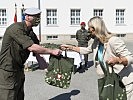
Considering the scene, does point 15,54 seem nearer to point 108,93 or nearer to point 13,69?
point 13,69

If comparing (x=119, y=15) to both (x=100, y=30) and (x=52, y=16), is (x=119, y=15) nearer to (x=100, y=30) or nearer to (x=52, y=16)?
(x=52, y=16)

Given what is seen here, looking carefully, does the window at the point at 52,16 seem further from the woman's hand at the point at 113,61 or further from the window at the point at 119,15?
the woman's hand at the point at 113,61

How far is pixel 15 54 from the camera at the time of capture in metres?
4.50

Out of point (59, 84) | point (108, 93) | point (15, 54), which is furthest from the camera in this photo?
point (59, 84)

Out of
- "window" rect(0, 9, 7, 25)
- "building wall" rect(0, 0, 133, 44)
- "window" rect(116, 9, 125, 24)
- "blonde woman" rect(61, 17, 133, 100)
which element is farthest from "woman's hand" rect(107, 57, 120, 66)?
"window" rect(116, 9, 125, 24)

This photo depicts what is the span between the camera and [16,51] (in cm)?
448

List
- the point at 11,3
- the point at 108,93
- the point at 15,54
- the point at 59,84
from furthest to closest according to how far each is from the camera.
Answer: the point at 11,3 → the point at 59,84 → the point at 15,54 → the point at 108,93

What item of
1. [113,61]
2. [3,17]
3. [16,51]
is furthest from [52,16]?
[113,61]

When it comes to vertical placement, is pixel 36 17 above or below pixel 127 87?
above

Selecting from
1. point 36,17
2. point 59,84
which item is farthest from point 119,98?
point 36,17

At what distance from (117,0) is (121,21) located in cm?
186

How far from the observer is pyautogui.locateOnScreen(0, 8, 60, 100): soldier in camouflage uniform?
431 centimetres

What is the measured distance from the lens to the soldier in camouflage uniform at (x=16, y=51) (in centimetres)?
431

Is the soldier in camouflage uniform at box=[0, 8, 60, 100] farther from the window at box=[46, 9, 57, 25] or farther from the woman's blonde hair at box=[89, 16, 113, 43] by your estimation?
the window at box=[46, 9, 57, 25]
